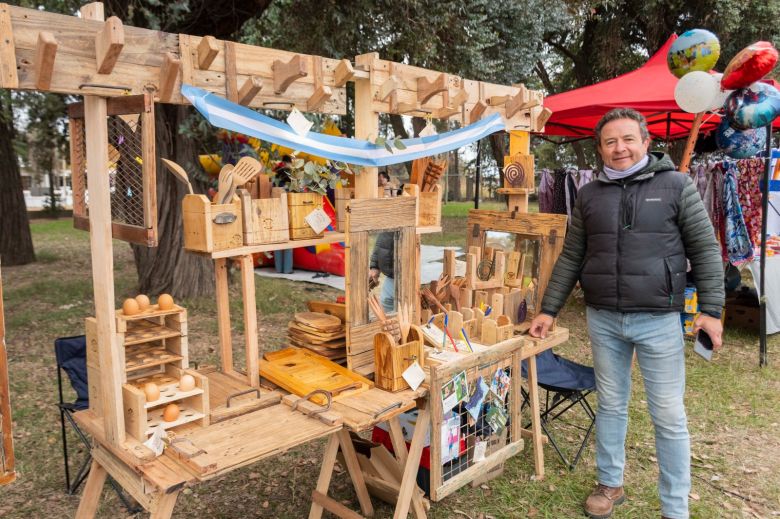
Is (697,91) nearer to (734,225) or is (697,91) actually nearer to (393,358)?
(734,225)

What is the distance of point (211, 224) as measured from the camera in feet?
6.84

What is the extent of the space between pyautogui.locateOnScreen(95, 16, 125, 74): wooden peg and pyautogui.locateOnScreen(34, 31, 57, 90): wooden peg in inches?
5.2

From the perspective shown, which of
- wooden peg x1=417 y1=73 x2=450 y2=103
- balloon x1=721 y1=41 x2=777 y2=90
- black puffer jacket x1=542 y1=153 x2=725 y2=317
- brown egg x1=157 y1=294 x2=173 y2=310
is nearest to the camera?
brown egg x1=157 y1=294 x2=173 y2=310

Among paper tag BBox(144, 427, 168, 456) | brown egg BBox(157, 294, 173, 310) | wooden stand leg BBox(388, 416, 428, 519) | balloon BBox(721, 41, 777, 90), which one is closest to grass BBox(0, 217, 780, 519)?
wooden stand leg BBox(388, 416, 428, 519)

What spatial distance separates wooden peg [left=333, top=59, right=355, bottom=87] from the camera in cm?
239

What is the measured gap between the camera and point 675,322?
2.53 m

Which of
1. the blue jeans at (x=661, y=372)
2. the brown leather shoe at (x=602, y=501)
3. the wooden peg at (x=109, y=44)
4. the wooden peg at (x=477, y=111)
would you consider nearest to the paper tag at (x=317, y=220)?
the wooden peg at (x=109, y=44)

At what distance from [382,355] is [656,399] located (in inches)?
50.4

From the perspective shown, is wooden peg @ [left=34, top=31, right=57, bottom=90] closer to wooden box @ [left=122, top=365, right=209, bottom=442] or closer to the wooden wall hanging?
the wooden wall hanging

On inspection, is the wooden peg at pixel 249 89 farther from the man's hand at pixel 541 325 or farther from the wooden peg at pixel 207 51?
the man's hand at pixel 541 325

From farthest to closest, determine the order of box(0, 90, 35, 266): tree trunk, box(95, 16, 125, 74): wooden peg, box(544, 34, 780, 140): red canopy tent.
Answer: box(0, 90, 35, 266): tree trunk
box(544, 34, 780, 140): red canopy tent
box(95, 16, 125, 74): wooden peg

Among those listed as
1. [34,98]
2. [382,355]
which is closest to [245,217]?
[382,355]

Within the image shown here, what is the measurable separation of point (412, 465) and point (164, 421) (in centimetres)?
100

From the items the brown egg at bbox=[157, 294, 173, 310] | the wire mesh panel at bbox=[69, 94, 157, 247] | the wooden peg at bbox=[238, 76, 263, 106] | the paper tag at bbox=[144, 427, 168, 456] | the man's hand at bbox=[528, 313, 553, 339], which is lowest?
the paper tag at bbox=[144, 427, 168, 456]
